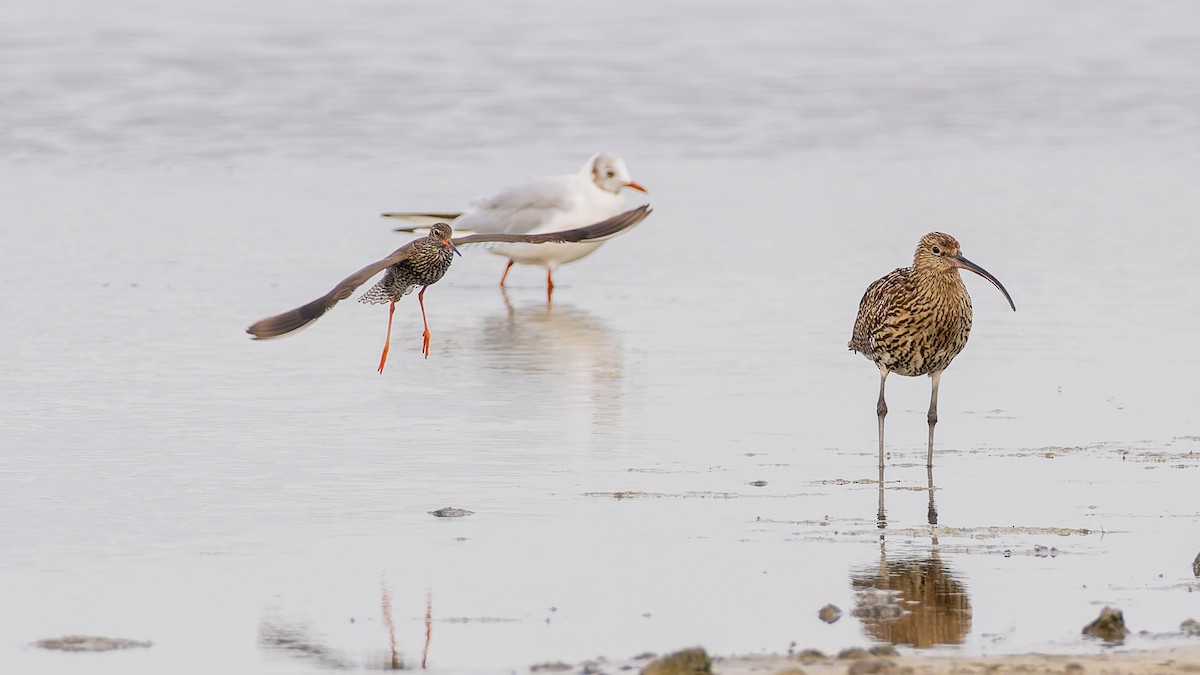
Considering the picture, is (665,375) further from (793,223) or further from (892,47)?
(892,47)

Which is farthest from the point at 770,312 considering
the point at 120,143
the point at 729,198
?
the point at 120,143

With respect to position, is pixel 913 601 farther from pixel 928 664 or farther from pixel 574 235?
pixel 574 235

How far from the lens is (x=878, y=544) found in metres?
8.12

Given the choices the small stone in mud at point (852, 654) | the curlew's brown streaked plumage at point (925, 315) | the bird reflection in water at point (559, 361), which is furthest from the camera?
the bird reflection in water at point (559, 361)

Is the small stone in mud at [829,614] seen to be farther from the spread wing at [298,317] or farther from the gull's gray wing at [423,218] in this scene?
the gull's gray wing at [423,218]

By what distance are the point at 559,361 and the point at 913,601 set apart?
17.8ft

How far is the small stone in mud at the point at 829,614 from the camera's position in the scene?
7.09 m

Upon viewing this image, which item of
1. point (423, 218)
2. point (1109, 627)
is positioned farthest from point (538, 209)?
point (1109, 627)

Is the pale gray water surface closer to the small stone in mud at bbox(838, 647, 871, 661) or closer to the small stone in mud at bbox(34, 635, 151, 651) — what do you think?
the small stone in mud at bbox(34, 635, 151, 651)

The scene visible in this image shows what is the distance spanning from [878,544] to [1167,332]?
5152 millimetres

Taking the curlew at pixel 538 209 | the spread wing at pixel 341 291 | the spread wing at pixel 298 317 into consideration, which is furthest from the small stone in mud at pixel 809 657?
the curlew at pixel 538 209

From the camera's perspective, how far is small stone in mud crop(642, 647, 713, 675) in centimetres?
609

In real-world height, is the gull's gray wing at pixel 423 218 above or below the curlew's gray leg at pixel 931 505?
above

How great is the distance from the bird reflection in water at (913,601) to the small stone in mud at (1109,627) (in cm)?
40
